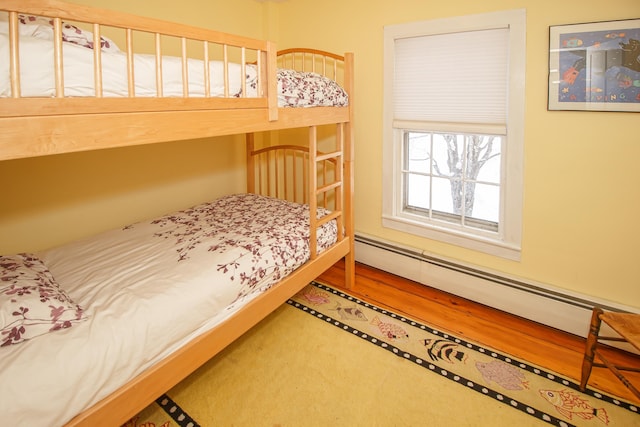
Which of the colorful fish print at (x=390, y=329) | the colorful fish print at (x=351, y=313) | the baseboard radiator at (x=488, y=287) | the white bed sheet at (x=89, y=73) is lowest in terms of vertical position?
the colorful fish print at (x=390, y=329)

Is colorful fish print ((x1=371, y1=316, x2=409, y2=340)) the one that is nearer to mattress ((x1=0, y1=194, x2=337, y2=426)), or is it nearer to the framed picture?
mattress ((x1=0, y1=194, x2=337, y2=426))

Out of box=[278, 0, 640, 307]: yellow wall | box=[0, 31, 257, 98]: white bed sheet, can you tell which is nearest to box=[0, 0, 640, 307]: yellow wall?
box=[278, 0, 640, 307]: yellow wall

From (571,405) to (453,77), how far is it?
2005 mm

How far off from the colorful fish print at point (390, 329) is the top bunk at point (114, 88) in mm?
1381

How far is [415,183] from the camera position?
3.10m

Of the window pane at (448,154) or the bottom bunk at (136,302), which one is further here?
the window pane at (448,154)

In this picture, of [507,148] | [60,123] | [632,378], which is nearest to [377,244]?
[507,148]

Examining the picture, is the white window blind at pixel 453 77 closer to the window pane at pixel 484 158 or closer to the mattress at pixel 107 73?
the window pane at pixel 484 158

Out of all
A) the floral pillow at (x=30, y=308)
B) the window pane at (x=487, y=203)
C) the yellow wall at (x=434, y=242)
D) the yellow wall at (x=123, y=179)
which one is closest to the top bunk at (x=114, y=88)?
the floral pillow at (x=30, y=308)

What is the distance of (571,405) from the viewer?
1815 mm

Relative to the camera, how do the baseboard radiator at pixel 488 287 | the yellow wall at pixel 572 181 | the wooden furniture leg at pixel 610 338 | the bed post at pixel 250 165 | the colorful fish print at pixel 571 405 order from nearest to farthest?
1. the wooden furniture leg at pixel 610 338
2. the colorful fish print at pixel 571 405
3. the yellow wall at pixel 572 181
4. the baseboard radiator at pixel 488 287
5. the bed post at pixel 250 165

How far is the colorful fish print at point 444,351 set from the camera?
2156 mm

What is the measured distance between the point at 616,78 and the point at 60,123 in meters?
2.49

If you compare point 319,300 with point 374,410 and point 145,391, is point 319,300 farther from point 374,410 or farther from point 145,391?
point 145,391
